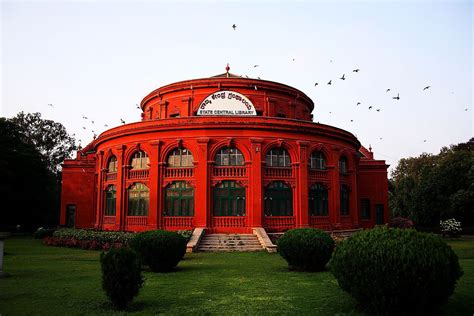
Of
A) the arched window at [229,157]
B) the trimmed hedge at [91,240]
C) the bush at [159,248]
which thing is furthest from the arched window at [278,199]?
the bush at [159,248]

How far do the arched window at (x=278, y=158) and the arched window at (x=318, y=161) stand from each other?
1.99 m

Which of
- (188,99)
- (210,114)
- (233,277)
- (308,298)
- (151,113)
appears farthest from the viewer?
(151,113)

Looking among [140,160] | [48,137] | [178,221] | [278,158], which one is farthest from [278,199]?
[48,137]

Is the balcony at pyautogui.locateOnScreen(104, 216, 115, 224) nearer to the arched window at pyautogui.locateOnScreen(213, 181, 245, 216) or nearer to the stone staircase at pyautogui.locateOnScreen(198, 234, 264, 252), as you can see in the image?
the arched window at pyautogui.locateOnScreen(213, 181, 245, 216)

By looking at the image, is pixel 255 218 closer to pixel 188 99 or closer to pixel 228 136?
pixel 228 136

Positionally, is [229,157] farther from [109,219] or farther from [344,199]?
[109,219]

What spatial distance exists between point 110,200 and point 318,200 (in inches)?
609

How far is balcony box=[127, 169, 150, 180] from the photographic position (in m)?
27.6

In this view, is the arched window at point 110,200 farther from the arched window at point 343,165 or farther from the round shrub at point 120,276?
the round shrub at point 120,276

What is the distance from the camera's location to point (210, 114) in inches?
1144

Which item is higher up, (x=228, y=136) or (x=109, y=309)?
(x=228, y=136)

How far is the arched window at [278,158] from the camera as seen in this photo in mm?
26812

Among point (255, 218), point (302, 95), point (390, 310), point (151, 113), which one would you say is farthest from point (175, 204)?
point (390, 310)

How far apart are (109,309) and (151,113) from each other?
2774 cm
